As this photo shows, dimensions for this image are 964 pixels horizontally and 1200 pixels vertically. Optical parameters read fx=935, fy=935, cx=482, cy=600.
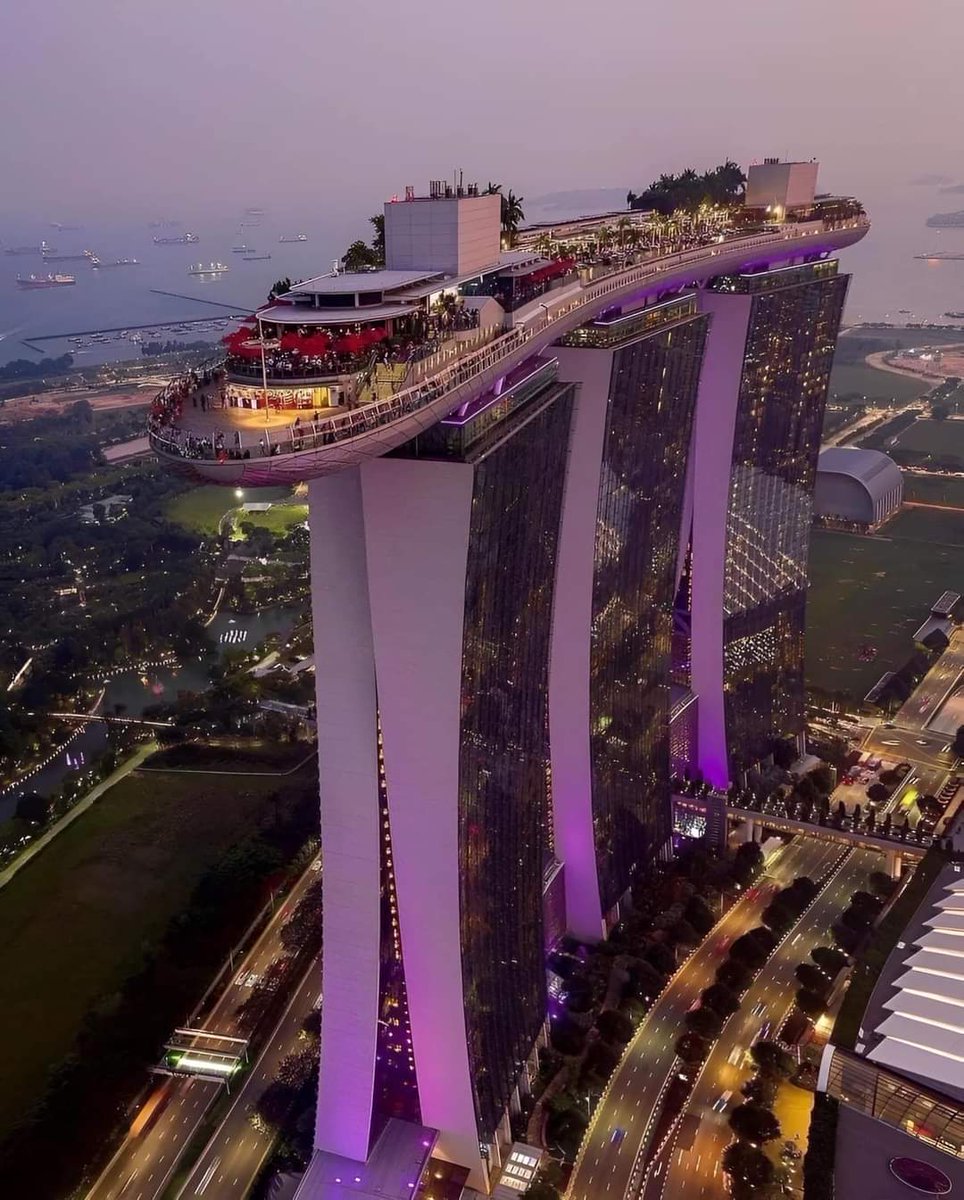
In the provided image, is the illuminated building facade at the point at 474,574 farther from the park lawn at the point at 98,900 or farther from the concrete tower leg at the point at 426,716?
the park lawn at the point at 98,900

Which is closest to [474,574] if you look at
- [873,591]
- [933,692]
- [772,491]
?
[772,491]

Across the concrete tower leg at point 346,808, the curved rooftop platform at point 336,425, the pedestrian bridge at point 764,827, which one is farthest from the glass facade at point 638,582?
the concrete tower leg at point 346,808

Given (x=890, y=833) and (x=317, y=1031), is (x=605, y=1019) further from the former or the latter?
(x=890, y=833)

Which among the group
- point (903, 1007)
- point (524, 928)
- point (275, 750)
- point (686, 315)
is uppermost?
point (686, 315)

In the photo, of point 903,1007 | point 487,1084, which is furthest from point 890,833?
point 487,1084

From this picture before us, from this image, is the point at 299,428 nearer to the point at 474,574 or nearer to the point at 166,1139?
the point at 474,574
